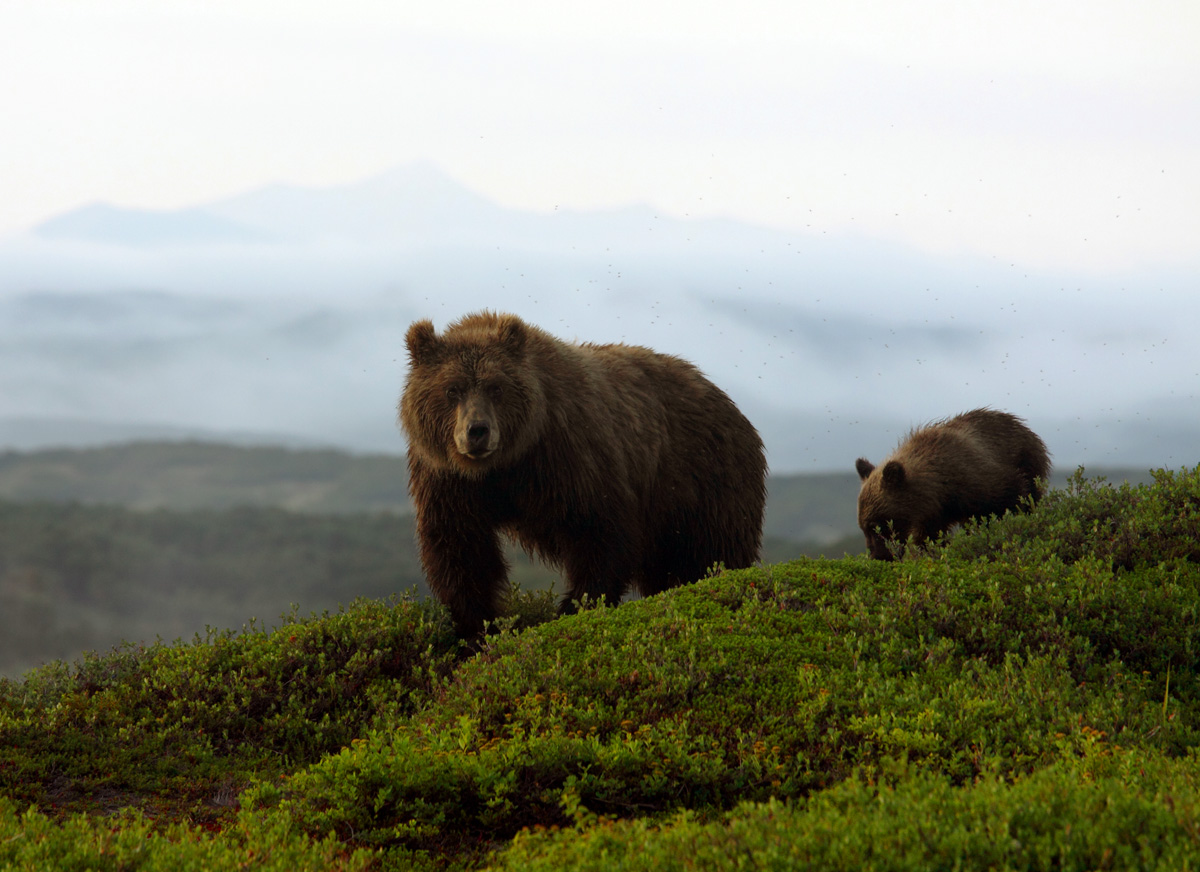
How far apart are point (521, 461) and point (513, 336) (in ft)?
3.96

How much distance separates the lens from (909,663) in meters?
7.25

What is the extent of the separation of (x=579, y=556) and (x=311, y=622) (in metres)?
2.68

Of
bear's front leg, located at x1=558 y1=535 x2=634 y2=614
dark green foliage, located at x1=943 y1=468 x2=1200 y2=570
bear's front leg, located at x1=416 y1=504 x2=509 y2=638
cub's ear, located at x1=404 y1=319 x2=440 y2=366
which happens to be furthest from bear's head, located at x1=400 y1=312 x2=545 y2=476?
dark green foliage, located at x1=943 y1=468 x2=1200 y2=570

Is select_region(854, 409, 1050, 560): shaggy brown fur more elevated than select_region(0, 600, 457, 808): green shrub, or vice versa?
select_region(854, 409, 1050, 560): shaggy brown fur

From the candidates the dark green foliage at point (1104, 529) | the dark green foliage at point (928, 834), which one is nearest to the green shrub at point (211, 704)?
the dark green foliage at point (928, 834)

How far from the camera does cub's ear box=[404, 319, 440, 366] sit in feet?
31.6

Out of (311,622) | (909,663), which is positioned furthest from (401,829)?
Answer: (311,622)

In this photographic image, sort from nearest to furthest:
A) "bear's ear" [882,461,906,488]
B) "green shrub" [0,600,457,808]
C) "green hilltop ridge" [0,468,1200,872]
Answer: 1. "green hilltop ridge" [0,468,1200,872]
2. "green shrub" [0,600,457,808]
3. "bear's ear" [882,461,906,488]

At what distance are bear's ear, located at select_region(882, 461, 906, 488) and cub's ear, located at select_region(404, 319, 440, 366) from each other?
6.29 metres

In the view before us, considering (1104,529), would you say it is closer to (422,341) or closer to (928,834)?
(928,834)

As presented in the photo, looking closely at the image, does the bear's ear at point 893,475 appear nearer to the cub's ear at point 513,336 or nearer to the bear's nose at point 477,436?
the cub's ear at point 513,336

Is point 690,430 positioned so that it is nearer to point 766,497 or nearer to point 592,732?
point 766,497

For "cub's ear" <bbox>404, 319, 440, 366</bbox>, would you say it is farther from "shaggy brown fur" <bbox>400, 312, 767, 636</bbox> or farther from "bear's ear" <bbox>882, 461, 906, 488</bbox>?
"bear's ear" <bbox>882, 461, 906, 488</bbox>

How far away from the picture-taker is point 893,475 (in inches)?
509
